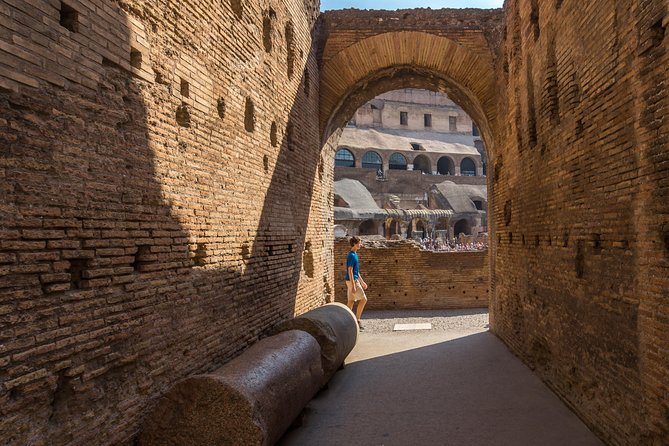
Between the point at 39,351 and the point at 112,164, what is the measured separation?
1.39 meters

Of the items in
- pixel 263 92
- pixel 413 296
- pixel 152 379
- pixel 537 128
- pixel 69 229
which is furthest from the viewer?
pixel 413 296

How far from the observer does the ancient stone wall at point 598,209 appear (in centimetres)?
334

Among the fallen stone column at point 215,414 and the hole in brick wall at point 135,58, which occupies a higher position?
the hole in brick wall at point 135,58

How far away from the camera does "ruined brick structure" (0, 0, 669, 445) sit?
2.68 metres

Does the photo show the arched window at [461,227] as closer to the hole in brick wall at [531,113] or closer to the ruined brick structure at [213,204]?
the ruined brick structure at [213,204]

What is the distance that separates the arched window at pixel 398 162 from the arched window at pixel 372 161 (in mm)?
1617

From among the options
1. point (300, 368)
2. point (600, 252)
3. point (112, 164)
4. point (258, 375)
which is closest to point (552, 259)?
point (600, 252)

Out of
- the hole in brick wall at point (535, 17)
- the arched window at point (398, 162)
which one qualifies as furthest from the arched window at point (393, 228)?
the hole in brick wall at point (535, 17)

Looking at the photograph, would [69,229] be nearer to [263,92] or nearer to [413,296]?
[263,92]

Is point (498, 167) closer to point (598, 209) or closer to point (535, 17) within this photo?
point (535, 17)

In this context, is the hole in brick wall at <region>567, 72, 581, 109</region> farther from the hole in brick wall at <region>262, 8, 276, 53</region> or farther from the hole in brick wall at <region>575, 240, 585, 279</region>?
the hole in brick wall at <region>262, 8, 276, 53</region>

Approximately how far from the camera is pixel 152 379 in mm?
3631

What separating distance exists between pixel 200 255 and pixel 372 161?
121 ft

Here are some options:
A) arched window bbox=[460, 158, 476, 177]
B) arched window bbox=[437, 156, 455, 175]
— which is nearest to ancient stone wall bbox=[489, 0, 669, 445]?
arched window bbox=[460, 158, 476, 177]
